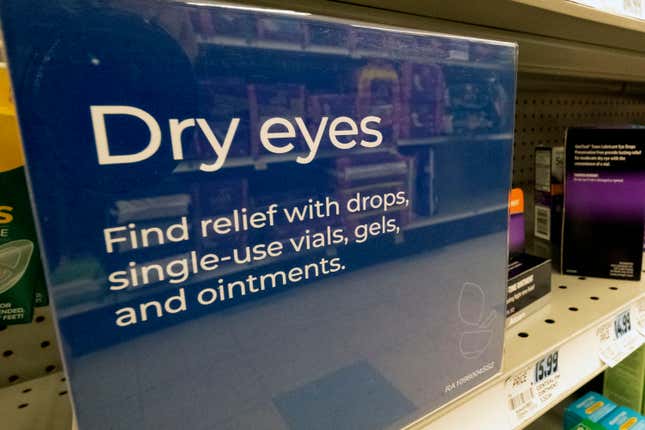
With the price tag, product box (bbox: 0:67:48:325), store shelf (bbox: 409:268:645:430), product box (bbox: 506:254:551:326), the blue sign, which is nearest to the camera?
the blue sign

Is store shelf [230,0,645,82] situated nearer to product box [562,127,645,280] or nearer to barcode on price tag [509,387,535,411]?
product box [562,127,645,280]

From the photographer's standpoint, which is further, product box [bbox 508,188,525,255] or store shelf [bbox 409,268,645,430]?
product box [bbox 508,188,525,255]

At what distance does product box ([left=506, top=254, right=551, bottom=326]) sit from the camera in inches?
26.8

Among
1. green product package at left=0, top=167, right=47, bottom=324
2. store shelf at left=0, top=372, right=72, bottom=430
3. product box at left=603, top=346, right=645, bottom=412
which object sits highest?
green product package at left=0, top=167, right=47, bottom=324

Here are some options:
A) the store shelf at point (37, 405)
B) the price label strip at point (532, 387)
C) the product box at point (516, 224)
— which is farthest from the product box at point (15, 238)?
the product box at point (516, 224)

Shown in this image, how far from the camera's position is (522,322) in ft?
2.30

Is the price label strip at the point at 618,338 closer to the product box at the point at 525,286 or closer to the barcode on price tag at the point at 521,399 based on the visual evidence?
the product box at the point at 525,286

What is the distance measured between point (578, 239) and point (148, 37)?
37.4 inches

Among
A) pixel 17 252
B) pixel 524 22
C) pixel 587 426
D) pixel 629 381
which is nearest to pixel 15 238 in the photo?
pixel 17 252

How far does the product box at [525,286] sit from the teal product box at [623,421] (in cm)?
32

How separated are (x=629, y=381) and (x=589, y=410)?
177mm

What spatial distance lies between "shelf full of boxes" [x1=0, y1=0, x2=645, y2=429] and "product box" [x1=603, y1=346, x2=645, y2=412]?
201 millimetres

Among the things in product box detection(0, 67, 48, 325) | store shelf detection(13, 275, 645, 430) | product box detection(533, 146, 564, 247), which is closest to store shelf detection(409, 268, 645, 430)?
store shelf detection(13, 275, 645, 430)

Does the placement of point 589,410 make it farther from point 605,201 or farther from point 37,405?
point 37,405
